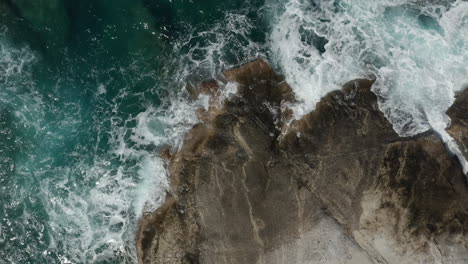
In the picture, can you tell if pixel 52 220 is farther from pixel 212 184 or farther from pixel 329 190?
pixel 329 190

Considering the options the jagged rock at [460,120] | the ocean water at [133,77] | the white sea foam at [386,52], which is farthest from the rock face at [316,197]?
the ocean water at [133,77]

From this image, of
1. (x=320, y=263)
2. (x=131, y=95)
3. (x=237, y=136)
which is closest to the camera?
(x=320, y=263)

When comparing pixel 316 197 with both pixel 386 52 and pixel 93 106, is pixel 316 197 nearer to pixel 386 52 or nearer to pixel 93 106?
pixel 386 52

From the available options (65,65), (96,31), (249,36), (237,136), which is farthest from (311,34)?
(65,65)

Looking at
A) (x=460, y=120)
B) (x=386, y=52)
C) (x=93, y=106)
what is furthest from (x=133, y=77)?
(x=460, y=120)

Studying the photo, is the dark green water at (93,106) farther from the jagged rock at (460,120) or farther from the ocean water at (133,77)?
the jagged rock at (460,120)
